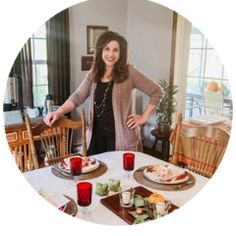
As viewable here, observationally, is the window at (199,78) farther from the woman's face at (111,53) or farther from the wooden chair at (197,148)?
the woman's face at (111,53)

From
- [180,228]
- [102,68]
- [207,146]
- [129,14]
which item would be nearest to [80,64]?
[102,68]

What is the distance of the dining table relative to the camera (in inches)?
25.4

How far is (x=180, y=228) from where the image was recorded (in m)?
0.56

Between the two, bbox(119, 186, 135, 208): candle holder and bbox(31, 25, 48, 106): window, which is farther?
bbox(31, 25, 48, 106): window

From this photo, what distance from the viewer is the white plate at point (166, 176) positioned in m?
0.80

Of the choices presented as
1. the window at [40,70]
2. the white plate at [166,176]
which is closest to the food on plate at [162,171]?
the white plate at [166,176]

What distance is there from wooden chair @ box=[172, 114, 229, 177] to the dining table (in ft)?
0.45

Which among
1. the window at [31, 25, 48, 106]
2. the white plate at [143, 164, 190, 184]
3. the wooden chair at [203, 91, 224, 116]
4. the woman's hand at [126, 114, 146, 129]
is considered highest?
the window at [31, 25, 48, 106]

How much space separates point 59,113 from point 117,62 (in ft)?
1.02

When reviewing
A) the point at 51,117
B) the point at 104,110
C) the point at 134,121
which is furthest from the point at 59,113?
the point at 134,121

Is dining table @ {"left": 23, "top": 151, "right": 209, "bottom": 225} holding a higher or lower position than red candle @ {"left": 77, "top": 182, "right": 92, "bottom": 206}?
lower

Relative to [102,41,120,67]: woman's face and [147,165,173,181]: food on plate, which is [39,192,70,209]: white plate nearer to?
[147,165,173,181]: food on plate

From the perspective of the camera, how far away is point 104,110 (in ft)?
3.40

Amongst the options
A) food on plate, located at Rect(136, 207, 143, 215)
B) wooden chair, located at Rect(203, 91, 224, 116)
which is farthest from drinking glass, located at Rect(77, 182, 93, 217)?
wooden chair, located at Rect(203, 91, 224, 116)
